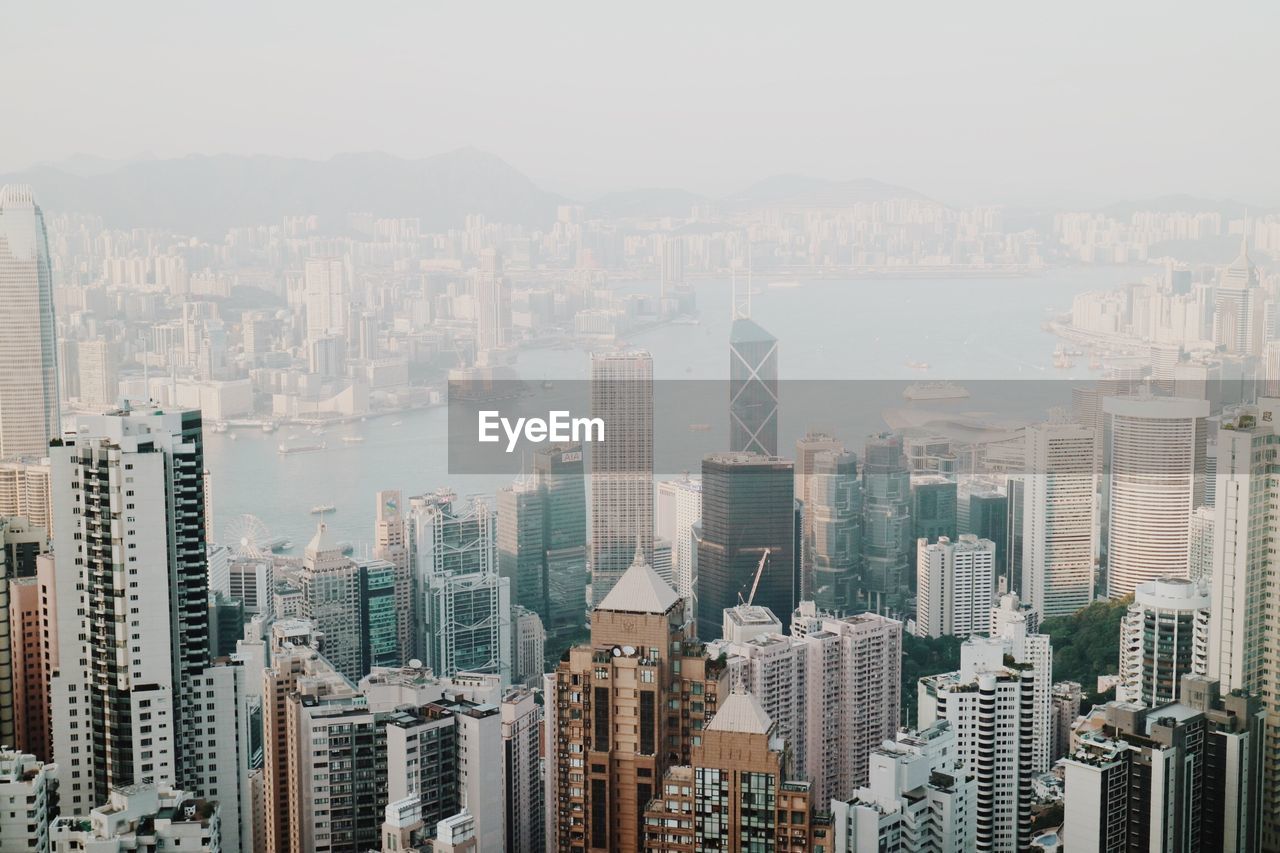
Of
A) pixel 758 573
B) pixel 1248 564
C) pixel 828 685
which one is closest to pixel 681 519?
pixel 758 573

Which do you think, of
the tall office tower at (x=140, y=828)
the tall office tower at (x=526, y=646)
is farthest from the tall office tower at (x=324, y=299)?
the tall office tower at (x=140, y=828)

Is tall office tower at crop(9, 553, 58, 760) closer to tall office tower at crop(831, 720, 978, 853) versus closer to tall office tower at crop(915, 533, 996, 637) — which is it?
tall office tower at crop(831, 720, 978, 853)

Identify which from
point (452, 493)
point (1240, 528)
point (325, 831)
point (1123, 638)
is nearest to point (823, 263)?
point (452, 493)

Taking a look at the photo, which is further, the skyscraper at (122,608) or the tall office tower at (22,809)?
the skyscraper at (122,608)

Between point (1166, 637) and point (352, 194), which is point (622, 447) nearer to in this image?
point (352, 194)

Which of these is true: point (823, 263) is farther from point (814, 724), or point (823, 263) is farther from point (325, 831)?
point (325, 831)

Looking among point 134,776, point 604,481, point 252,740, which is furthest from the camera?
point 604,481

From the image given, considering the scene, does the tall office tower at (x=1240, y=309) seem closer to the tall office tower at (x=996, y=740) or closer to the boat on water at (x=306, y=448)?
the tall office tower at (x=996, y=740)
